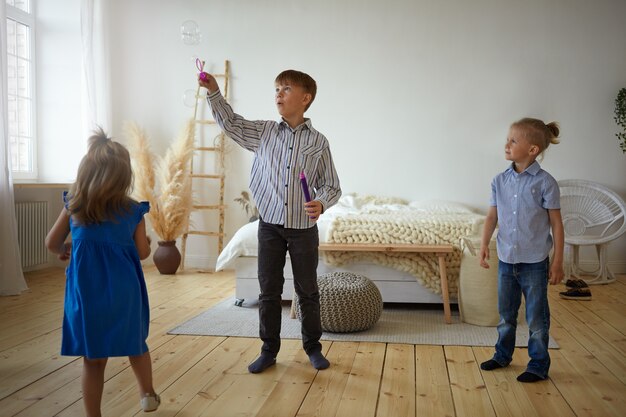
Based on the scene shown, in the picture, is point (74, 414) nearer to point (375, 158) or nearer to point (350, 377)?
point (350, 377)

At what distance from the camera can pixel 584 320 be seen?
347cm

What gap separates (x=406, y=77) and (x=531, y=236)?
337 centimetres

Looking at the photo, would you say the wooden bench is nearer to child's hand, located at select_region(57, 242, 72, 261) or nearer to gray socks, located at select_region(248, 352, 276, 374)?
gray socks, located at select_region(248, 352, 276, 374)

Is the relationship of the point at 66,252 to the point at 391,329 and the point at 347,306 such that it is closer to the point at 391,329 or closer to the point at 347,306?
the point at 347,306

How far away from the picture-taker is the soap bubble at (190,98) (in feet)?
17.7

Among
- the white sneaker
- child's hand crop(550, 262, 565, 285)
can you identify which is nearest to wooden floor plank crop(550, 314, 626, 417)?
child's hand crop(550, 262, 565, 285)

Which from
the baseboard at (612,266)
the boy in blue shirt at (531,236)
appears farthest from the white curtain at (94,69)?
the baseboard at (612,266)

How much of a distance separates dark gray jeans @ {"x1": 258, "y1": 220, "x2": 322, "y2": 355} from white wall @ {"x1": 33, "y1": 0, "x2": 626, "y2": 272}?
3.09 meters

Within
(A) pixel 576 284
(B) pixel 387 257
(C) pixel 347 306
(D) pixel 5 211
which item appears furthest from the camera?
(A) pixel 576 284

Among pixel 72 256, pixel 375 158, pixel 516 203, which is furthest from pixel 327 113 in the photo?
pixel 72 256

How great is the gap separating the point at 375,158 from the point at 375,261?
6.48 feet

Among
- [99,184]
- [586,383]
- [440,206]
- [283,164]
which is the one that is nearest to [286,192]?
[283,164]

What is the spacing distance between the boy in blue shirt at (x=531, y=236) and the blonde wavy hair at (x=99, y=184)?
1403mm

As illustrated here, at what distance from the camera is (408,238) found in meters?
3.70
